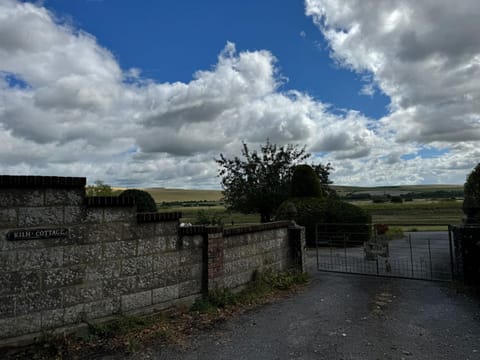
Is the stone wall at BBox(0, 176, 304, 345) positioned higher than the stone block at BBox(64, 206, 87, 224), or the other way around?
the stone block at BBox(64, 206, 87, 224)

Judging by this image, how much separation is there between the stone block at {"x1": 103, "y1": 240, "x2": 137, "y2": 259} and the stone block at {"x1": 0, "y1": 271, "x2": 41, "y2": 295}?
3.21ft

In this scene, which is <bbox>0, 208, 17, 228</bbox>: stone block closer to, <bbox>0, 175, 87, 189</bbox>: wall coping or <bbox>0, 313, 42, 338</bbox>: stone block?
<bbox>0, 175, 87, 189</bbox>: wall coping

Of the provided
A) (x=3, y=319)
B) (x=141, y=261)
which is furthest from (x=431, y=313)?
(x=3, y=319)

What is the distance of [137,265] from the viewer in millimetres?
5438

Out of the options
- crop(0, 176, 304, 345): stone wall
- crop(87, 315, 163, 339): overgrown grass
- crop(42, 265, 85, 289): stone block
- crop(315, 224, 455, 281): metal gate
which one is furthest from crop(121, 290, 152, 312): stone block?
crop(315, 224, 455, 281): metal gate

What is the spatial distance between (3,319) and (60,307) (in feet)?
2.20

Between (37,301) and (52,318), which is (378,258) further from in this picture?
(37,301)

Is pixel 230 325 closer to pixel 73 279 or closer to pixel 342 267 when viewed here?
pixel 73 279

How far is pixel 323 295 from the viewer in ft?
24.2

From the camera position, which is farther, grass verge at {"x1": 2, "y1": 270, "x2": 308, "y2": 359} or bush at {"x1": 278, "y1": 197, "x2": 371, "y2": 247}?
bush at {"x1": 278, "y1": 197, "x2": 371, "y2": 247}

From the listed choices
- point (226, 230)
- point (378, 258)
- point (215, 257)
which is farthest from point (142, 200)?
point (378, 258)

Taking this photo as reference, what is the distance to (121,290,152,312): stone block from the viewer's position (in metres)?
5.26

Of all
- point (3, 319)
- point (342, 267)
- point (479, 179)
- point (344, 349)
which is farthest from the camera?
point (342, 267)

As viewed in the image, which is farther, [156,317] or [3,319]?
[156,317]
